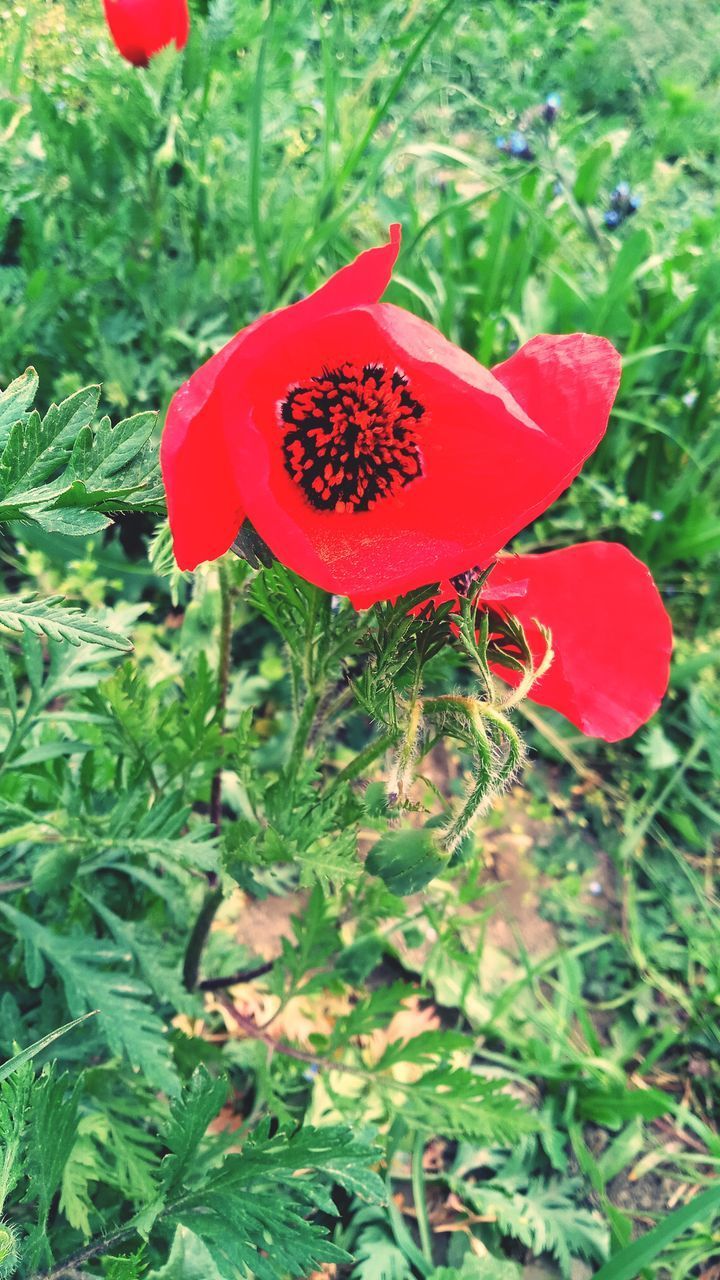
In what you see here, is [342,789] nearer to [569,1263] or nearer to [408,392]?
[408,392]

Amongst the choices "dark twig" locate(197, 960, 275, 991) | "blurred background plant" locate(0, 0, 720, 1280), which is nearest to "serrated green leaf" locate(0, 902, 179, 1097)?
"blurred background plant" locate(0, 0, 720, 1280)

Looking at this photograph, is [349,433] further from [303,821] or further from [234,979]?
[234,979]

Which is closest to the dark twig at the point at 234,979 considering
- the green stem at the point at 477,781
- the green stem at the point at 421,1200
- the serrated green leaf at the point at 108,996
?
the serrated green leaf at the point at 108,996

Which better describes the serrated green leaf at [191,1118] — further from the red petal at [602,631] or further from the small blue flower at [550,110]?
the small blue flower at [550,110]

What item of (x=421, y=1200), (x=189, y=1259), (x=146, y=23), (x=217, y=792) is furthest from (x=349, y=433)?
(x=146, y=23)

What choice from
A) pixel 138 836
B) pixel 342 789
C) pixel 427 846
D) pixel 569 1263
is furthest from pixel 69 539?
pixel 569 1263
